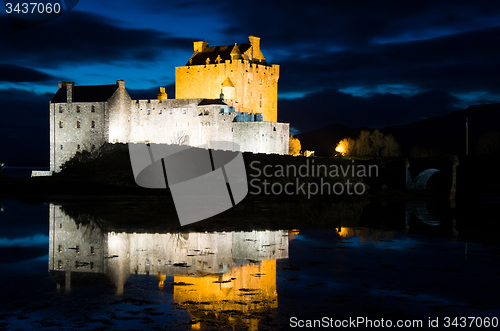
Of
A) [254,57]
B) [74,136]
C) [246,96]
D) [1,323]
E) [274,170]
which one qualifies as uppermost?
[254,57]

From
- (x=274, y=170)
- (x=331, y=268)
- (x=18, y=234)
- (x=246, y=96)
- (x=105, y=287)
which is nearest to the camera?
(x=105, y=287)

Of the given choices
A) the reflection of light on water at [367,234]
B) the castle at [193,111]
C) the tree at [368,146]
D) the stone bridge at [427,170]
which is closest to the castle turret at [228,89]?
the castle at [193,111]

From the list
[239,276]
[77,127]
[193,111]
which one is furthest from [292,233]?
[193,111]

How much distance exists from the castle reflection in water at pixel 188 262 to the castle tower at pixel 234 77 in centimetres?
3389

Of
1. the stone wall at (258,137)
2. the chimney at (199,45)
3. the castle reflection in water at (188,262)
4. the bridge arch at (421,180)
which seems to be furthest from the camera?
the chimney at (199,45)

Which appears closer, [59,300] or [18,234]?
[59,300]

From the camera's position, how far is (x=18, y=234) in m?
19.5

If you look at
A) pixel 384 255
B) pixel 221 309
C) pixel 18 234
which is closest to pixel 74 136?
pixel 18 234

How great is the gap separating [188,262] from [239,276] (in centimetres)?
193

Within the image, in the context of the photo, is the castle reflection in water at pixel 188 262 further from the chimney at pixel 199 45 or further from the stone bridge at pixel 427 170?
the chimney at pixel 199 45

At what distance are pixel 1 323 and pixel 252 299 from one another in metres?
4.28

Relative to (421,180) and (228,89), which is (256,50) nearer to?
(228,89)

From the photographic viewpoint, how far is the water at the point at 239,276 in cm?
931

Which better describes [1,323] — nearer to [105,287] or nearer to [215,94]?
[105,287]
